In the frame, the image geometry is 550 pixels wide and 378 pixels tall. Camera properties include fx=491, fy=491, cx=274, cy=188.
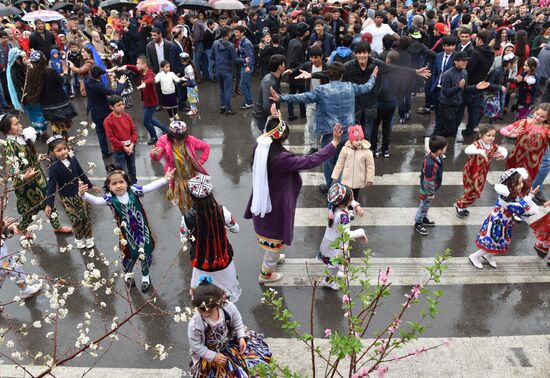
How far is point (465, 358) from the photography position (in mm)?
5043

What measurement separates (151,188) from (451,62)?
710 cm

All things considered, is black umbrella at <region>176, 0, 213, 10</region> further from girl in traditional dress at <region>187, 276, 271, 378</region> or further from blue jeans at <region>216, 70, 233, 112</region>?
girl in traditional dress at <region>187, 276, 271, 378</region>

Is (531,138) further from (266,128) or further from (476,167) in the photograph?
(266,128)

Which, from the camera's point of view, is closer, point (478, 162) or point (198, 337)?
point (198, 337)

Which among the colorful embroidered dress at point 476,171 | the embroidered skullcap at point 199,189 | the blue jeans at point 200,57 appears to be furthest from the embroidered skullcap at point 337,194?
the blue jeans at point 200,57

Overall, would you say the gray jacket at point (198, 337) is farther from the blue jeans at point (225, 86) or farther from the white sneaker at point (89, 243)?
the blue jeans at point (225, 86)

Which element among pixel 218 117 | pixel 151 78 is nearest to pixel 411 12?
pixel 218 117

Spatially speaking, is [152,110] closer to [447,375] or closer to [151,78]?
[151,78]

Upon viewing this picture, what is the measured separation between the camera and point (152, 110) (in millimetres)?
10141

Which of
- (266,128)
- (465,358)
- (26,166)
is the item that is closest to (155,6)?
(26,166)

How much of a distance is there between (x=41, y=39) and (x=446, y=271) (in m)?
12.3

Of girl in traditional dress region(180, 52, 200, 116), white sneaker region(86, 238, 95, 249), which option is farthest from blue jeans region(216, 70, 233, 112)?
white sneaker region(86, 238, 95, 249)

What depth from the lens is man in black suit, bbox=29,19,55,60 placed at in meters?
13.4

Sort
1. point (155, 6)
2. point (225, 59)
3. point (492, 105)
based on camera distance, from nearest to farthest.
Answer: point (492, 105), point (225, 59), point (155, 6)
